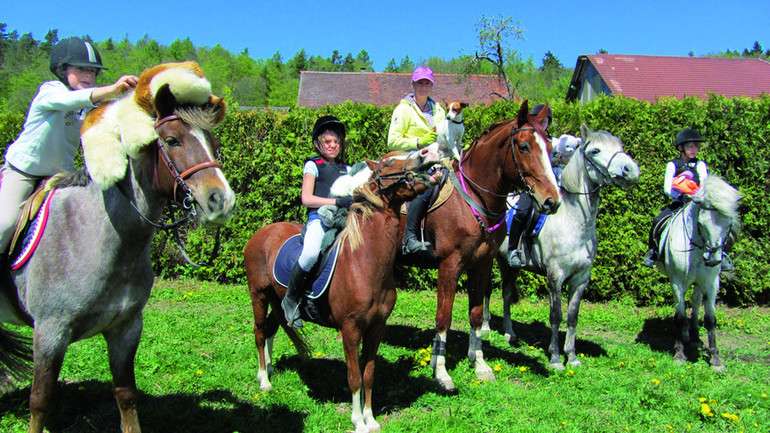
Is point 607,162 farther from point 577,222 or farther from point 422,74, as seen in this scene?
point 422,74

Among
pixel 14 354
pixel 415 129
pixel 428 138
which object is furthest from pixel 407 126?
pixel 14 354

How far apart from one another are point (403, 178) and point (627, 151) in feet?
22.4

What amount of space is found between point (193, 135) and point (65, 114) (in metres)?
1.43

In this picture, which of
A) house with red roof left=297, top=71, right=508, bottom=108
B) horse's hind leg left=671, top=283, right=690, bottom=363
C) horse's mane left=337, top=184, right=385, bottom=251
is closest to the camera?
horse's mane left=337, top=184, right=385, bottom=251

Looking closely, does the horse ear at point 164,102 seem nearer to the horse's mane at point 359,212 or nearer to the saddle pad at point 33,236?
the saddle pad at point 33,236

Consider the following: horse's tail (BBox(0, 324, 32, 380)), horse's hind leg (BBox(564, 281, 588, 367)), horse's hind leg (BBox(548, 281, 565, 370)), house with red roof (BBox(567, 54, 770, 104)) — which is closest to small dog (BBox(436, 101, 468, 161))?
horse's hind leg (BBox(548, 281, 565, 370))

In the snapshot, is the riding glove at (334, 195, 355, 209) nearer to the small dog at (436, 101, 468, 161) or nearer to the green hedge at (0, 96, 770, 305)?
the small dog at (436, 101, 468, 161)

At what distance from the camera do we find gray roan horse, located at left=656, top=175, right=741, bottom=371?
19.6 ft

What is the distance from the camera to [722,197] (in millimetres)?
5898

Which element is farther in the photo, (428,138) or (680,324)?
(680,324)

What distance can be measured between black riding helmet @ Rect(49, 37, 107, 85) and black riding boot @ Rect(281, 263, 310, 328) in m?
2.16

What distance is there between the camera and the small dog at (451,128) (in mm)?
5395

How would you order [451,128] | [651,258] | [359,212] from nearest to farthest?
1. [359,212]
2. [451,128]
3. [651,258]

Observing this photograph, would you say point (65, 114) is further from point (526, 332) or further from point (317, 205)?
point (526, 332)
